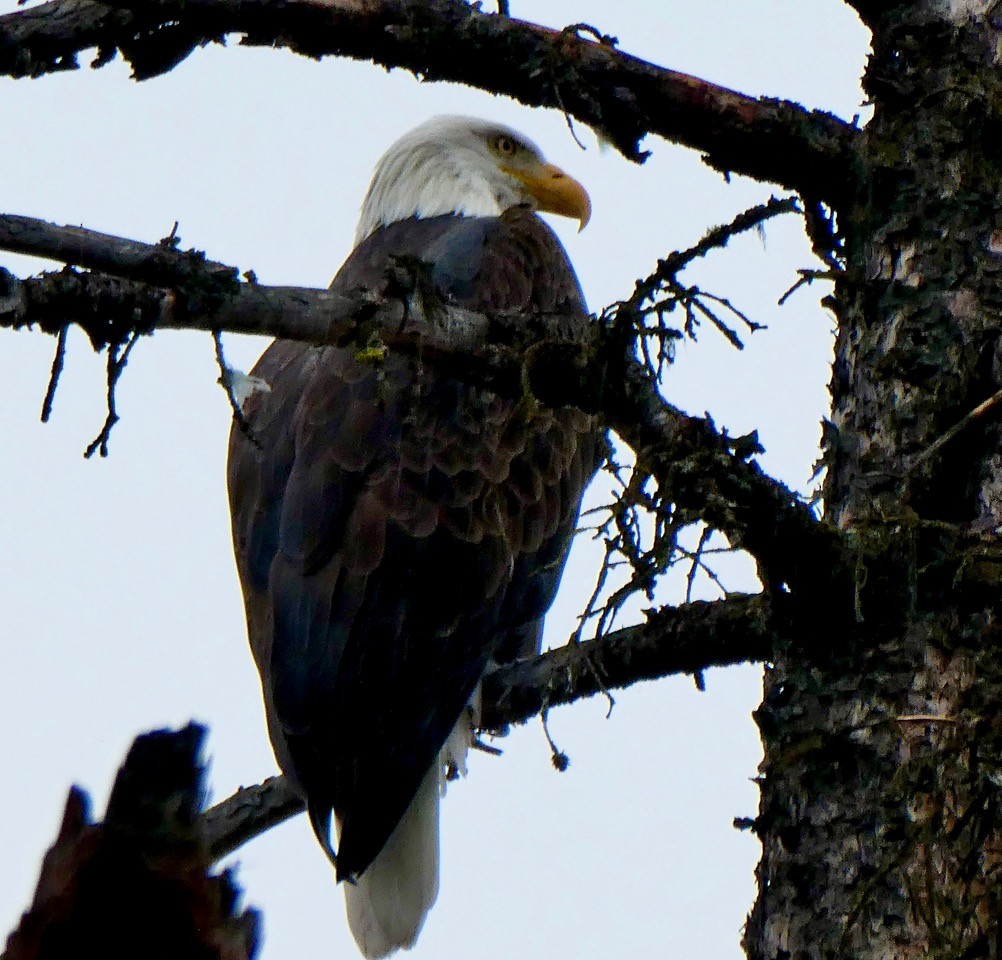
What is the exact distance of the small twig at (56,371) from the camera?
2451mm

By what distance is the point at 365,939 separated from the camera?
4.76m

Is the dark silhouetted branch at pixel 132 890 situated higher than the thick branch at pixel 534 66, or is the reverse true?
the thick branch at pixel 534 66

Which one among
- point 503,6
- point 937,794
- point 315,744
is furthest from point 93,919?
point 315,744

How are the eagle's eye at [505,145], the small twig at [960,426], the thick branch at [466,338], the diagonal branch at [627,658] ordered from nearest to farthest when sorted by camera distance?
the thick branch at [466,338]
the small twig at [960,426]
the diagonal branch at [627,658]
the eagle's eye at [505,145]

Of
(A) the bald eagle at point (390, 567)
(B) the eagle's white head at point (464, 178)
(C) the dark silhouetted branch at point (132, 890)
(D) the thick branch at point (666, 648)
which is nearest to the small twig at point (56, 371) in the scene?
(D) the thick branch at point (666, 648)

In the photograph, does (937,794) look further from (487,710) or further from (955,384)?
(487,710)

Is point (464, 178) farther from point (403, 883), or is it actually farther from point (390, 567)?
point (403, 883)

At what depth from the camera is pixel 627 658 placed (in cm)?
343

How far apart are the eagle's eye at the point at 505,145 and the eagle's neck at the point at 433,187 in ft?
0.27

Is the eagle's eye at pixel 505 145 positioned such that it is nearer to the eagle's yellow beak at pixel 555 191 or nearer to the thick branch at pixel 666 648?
the eagle's yellow beak at pixel 555 191

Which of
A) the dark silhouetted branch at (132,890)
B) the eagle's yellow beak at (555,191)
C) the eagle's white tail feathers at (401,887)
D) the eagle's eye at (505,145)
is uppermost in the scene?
the eagle's eye at (505,145)

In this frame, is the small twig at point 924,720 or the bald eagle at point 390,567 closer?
the small twig at point 924,720

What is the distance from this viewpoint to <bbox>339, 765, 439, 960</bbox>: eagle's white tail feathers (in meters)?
4.74

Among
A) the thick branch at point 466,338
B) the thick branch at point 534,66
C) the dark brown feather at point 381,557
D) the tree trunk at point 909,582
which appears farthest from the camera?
the dark brown feather at point 381,557
